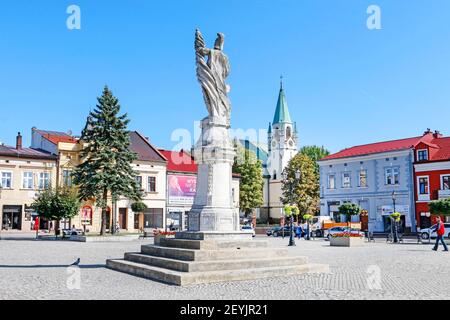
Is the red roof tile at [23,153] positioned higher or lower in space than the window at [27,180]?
higher

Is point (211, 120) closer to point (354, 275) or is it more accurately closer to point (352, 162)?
point (354, 275)

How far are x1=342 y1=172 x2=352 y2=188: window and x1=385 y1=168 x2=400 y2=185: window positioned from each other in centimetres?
459

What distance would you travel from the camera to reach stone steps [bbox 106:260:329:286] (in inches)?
396

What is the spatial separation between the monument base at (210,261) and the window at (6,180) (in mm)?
31845

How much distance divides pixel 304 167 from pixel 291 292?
55645 mm

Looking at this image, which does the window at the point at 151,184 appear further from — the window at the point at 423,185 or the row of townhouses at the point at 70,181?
the window at the point at 423,185

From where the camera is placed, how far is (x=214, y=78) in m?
14.1

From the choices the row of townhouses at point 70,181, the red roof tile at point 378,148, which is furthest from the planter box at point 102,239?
the red roof tile at point 378,148

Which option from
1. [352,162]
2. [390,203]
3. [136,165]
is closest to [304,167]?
[352,162]

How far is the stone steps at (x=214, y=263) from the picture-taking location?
10.7 meters

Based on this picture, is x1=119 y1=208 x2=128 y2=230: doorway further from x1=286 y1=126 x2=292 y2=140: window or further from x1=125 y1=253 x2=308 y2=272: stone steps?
x1=286 y1=126 x2=292 y2=140: window

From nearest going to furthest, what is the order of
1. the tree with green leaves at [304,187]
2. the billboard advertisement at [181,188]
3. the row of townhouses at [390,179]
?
the row of townhouses at [390,179], the billboard advertisement at [181,188], the tree with green leaves at [304,187]

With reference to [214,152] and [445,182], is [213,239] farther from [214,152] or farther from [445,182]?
[445,182]

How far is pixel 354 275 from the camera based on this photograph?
11.9m
